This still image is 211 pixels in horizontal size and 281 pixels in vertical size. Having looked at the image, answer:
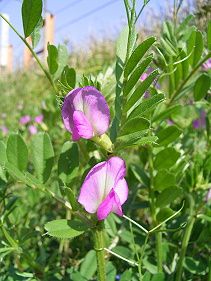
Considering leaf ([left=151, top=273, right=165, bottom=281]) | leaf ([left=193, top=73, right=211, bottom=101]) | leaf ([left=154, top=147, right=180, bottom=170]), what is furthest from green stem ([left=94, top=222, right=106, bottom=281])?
leaf ([left=193, top=73, right=211, bottom=101])

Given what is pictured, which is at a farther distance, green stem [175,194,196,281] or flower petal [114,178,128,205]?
green stem [175,194,196,281]

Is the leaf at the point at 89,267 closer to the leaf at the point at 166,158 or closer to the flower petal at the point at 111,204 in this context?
the leaf at the point at 166,158

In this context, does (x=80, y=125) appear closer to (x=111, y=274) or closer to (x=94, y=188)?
(x=94, y=188)

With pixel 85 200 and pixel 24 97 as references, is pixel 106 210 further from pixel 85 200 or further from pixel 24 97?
pixel 24 97

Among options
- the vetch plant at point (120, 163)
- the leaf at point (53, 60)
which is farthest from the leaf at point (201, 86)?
the leaf at point (53, 60)

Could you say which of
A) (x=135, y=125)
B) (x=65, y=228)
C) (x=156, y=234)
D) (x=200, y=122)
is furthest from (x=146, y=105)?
(x=200, y=122)

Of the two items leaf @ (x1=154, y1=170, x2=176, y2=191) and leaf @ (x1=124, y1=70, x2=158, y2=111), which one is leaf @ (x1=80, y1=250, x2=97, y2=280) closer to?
leaf @ (x1=154, y1=170, x2=176, y2=191)
